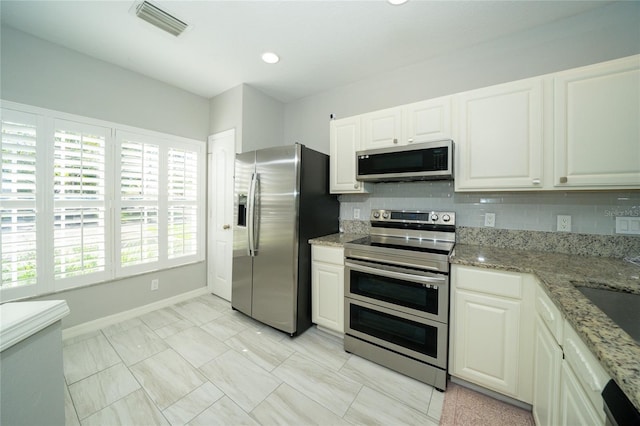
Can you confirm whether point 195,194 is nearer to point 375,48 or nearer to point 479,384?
point 375,48

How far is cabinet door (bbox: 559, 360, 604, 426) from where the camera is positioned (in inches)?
28.2

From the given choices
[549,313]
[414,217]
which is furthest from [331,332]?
[549,313]

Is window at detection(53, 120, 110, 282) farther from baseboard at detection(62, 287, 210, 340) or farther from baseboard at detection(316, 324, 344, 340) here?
baseboard at detection(316, 324, 344, 340)

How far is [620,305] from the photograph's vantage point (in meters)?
0.97

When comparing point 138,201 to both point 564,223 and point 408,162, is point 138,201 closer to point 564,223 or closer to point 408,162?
point 408,162

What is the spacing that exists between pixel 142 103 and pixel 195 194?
116 centimetres

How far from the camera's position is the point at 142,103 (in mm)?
2652

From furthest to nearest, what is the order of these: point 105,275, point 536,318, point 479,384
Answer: point 105,275 → point 479,384 → point 536,318

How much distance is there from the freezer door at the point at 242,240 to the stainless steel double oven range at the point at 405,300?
3.71 feet

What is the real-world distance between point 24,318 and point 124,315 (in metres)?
2.24

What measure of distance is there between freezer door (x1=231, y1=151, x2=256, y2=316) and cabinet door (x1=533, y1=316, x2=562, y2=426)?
227 centimetres

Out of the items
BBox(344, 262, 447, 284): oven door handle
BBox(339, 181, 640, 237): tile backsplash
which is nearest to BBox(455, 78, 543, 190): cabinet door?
BBox(339, 181, 640, 237): tile backsplash

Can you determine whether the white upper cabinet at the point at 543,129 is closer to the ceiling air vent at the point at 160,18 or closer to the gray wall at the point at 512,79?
the gray wall at the point at 512,79

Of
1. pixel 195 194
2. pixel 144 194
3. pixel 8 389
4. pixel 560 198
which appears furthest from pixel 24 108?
pixel 560 198
